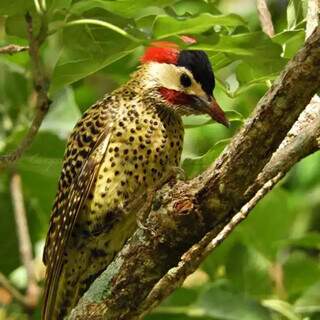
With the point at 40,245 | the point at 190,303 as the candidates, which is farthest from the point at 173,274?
the point at 40,245

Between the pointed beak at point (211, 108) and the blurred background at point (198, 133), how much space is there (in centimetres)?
5

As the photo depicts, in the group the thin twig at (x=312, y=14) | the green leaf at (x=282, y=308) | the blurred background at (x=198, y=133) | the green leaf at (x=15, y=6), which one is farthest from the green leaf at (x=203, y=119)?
the green leaf at (x=15, y=6)

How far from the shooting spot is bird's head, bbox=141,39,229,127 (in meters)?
4.48

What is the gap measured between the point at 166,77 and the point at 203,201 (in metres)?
1.73

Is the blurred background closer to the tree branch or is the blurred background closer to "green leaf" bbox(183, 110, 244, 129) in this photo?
"green leaf" bbox(183, 110, 244, 129)

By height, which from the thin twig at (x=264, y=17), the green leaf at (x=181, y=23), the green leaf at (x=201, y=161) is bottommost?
the green leaf at (x=201, y=161)

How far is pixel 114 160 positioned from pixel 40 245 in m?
1.29

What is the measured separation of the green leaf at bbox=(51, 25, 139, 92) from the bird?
1.05 metres

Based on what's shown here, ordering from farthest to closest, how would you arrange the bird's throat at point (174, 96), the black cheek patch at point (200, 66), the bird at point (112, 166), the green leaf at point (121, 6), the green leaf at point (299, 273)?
the green leaf at point (299, 273)
the bird's throat at point (174, 96)
the bird at point (112, 166)
the black cheek patch at point (200, 66)
the green leaf at point (121, 6)

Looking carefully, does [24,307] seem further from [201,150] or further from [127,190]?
[201,150]

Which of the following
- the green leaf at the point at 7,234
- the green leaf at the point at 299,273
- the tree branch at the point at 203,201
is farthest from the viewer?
the green leaf at the point at 7,234

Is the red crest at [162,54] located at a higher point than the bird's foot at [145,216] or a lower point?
higher

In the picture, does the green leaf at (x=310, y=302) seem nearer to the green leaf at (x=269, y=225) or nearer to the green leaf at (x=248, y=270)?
the green leaf at (x=248, y=270)

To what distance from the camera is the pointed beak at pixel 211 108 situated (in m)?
4.29
